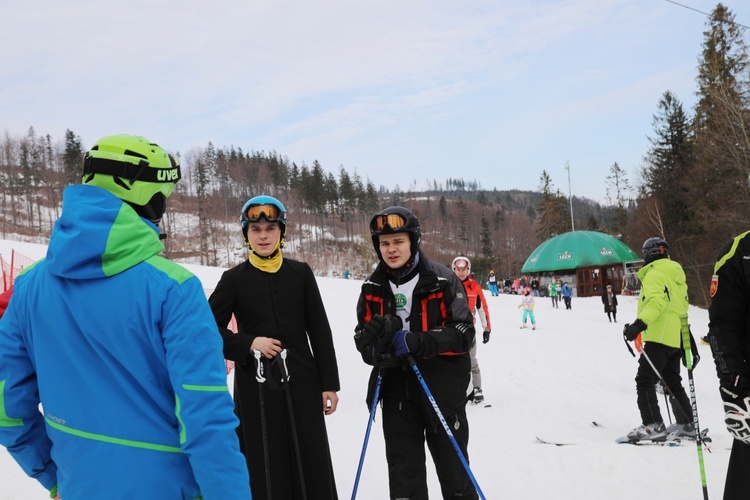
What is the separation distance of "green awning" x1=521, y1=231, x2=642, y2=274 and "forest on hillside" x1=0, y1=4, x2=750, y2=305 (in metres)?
1.93

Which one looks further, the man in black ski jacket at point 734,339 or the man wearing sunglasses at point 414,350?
the man wearing sunglasses at point 414,350

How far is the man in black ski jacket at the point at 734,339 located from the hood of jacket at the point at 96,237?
323 centimetres

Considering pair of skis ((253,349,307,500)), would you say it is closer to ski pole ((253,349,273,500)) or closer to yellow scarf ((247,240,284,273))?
ski pole ((253,349,273,500))

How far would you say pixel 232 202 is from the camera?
10025 centimetres

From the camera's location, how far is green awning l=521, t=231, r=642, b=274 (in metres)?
45.8

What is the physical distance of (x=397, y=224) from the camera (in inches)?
150

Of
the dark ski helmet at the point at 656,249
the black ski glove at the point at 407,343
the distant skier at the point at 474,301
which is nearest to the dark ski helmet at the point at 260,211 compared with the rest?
A: the black ski glove at the point at 407,343

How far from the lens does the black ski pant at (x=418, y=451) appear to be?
3592mm

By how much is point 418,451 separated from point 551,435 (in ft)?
12.8

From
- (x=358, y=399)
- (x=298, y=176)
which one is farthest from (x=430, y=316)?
(x=298, y=176)

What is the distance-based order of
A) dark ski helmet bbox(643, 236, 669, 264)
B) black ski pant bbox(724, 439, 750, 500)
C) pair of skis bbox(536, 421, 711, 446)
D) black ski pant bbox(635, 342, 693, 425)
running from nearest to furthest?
black ski pant bbox(724, 439, 750, 500) < pair of skis bbox(536, 421, 711, 446) < black ski pant bbox(635, 342, 693, 425) < dark ski helmet bbox(643, 236, 669, 264)

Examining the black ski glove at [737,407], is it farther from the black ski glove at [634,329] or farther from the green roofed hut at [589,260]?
the green roofed hut at [589,260]

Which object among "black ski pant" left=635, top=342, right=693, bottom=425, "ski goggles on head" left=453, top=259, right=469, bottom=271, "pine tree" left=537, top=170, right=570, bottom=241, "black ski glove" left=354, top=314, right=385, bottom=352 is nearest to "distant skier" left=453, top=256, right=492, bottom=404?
"ski goggles on head" left=453, top=259, right=469, bottom=271

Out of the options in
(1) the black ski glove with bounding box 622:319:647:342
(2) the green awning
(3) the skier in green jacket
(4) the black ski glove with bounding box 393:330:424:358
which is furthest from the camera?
(2) the green awning
